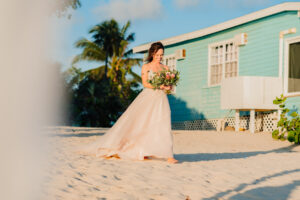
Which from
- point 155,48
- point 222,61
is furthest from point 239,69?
point 155,48

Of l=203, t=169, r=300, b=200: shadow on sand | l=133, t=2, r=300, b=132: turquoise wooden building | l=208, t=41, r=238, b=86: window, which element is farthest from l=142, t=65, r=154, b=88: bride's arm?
l=208, t=41, r=238, b=86: window

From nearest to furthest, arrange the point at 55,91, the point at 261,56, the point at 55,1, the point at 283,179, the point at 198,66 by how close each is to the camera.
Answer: the point at 283,179 → the point at 55,1 → the point at 261,56 → the point at 198,66 → the point at 55,91

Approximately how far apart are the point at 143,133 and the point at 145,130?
0.07m

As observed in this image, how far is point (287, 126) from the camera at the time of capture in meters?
14.2

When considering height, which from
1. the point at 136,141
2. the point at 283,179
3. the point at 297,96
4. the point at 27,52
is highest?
the point at 27,52

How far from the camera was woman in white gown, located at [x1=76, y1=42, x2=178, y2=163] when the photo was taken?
7852 millimetres

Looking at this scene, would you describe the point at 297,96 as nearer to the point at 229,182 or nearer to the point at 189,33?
the point at 189,33

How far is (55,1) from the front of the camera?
1498cm

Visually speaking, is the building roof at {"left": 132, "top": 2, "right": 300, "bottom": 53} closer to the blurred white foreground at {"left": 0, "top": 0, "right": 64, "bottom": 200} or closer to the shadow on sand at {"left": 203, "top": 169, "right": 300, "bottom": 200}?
the blurred white foreground at {"left": 0, "top": 0, "right": 64, "bottom": 200}

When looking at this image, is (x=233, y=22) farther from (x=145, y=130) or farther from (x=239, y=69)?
(x=145, y=130)

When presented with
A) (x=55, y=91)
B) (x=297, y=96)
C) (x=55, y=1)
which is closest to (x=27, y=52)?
(x=55, y=1)

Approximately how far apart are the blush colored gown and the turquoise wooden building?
8253 mm

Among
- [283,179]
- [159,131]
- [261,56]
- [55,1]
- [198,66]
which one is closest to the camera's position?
[283,179]

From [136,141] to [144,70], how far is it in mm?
1358
